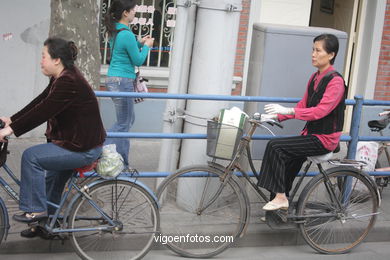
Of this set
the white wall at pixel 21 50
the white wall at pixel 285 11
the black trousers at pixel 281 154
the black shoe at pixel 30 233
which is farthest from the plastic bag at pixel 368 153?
the white wall at pixel 21 50

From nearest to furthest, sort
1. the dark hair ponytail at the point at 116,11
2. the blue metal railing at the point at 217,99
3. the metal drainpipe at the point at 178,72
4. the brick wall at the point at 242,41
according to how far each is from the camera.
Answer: the blue metal railing at the point at 217,99 → the metal drainpipe at the point at 178,72 → the dark hair ponytail at the point at 116,11 → the brick wall at the point at 242,41

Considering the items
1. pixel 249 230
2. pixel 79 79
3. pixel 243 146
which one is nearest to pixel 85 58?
pixel 79 79

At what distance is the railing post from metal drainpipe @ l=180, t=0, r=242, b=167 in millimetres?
1136

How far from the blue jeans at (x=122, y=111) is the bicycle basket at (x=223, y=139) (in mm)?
1427

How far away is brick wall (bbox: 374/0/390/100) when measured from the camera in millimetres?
10719

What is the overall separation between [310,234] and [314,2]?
6569 mm

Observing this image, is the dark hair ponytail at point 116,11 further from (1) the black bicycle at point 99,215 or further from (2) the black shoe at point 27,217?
(2) the black shoe at point 27,217

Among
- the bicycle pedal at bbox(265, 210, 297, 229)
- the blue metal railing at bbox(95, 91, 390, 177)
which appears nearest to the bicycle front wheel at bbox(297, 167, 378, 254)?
the bicycle pedal at bbox(265, 210, 297, 229)

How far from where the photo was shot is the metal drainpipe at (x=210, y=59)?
21.4 feet

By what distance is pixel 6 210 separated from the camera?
5.31m

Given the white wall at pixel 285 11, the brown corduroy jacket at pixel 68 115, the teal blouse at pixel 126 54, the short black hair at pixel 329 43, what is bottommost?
the brown corduroy jacket at pixel 68 115

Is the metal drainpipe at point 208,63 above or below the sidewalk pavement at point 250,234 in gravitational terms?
above

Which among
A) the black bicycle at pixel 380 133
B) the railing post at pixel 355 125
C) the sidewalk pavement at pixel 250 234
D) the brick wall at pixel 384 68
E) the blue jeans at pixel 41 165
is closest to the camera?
the blue jeans at pixel 41 165

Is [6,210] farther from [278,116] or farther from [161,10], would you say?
[161,10]
